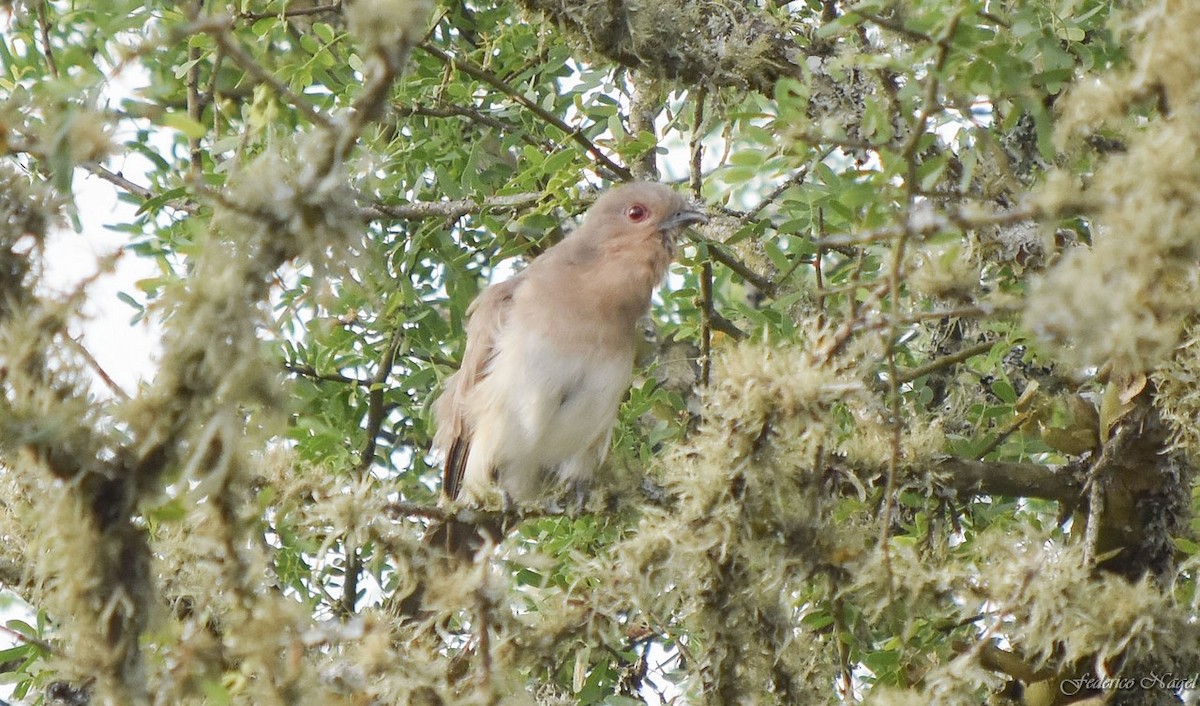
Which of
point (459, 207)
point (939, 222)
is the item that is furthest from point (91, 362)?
point (459, 207)

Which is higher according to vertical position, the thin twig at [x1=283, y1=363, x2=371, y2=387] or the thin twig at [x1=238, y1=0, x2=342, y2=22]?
the thin twig at [x1=238, y1=0, x2=342, y2=22]

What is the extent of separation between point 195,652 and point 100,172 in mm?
3252

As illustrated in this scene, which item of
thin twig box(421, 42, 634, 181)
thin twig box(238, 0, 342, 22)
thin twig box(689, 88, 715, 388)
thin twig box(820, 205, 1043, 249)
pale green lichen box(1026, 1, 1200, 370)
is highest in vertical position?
thin twig box(238, 0, 342, 22)

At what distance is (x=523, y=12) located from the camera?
4699 millimetres

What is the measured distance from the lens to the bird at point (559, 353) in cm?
517

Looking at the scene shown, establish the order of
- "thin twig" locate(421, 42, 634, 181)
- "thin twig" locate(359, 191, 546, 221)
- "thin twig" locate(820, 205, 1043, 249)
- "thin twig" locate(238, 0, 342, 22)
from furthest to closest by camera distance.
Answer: "thin twig" locate(421, 42, 634, 181)
"thin twig" locate(359, 191, 546, 221)
"thin twig" locate(238, 0, 342, 22)
"thin twig" locate(820, 205, 1043, 249)

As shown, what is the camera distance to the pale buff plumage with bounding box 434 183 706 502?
5172mm

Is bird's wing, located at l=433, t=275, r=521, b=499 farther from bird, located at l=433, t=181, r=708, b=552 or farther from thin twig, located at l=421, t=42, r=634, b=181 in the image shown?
thin twig, located at l=421, t=42, r=634, b=181

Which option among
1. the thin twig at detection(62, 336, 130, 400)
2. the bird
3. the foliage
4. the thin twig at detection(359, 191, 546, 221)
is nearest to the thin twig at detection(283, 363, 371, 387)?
the foliage

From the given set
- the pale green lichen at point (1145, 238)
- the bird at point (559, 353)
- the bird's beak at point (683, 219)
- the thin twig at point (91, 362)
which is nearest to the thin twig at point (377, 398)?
the bird at point (559, 353)

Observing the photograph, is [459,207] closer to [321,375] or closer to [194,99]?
[321,375]

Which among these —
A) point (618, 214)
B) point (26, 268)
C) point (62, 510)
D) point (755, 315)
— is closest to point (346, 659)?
point (62, 510)

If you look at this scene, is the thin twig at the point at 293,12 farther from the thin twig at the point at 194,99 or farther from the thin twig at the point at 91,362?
the thin twig at the point at 91,362

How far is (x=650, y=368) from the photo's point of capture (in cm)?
556
